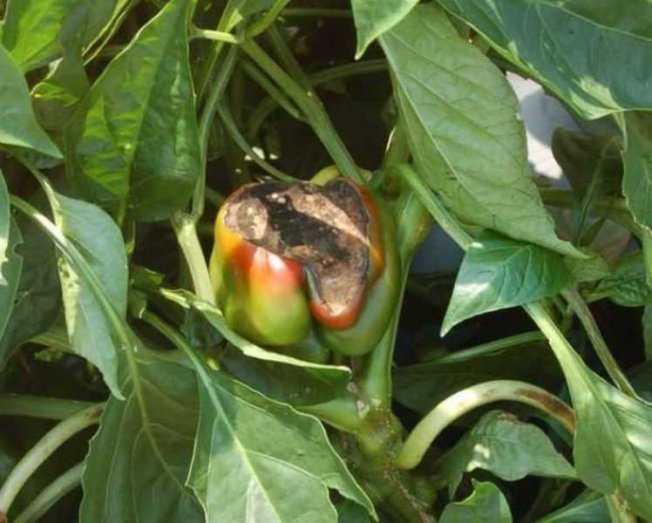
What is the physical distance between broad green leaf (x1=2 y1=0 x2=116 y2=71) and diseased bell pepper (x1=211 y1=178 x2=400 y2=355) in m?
0.11

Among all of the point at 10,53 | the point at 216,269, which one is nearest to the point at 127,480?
the point at 216,269

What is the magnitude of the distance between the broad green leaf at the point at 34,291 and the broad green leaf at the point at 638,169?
0.28 meters

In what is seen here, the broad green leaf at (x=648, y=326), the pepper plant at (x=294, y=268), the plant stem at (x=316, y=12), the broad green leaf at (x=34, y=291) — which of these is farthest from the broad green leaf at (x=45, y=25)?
the broad green leaf at (x=648, y=326)

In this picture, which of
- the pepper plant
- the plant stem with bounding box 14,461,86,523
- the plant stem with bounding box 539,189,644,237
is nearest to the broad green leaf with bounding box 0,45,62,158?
the pepper plant

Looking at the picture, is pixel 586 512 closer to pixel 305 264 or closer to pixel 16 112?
pixel 305 264

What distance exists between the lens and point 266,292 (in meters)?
0.57

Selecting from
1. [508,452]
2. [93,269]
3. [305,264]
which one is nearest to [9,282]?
[93,269]

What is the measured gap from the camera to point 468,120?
0.55 metres

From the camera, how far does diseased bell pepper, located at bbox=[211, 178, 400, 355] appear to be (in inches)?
22.6

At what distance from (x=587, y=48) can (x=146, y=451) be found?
0.29m

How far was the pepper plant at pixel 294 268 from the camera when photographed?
54 cm

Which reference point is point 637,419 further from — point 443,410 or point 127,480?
point 127,480

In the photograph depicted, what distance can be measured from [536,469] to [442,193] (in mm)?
144

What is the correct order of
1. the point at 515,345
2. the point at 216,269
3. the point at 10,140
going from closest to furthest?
the point at 10,140, the point at 216,269, the point at 515,345
